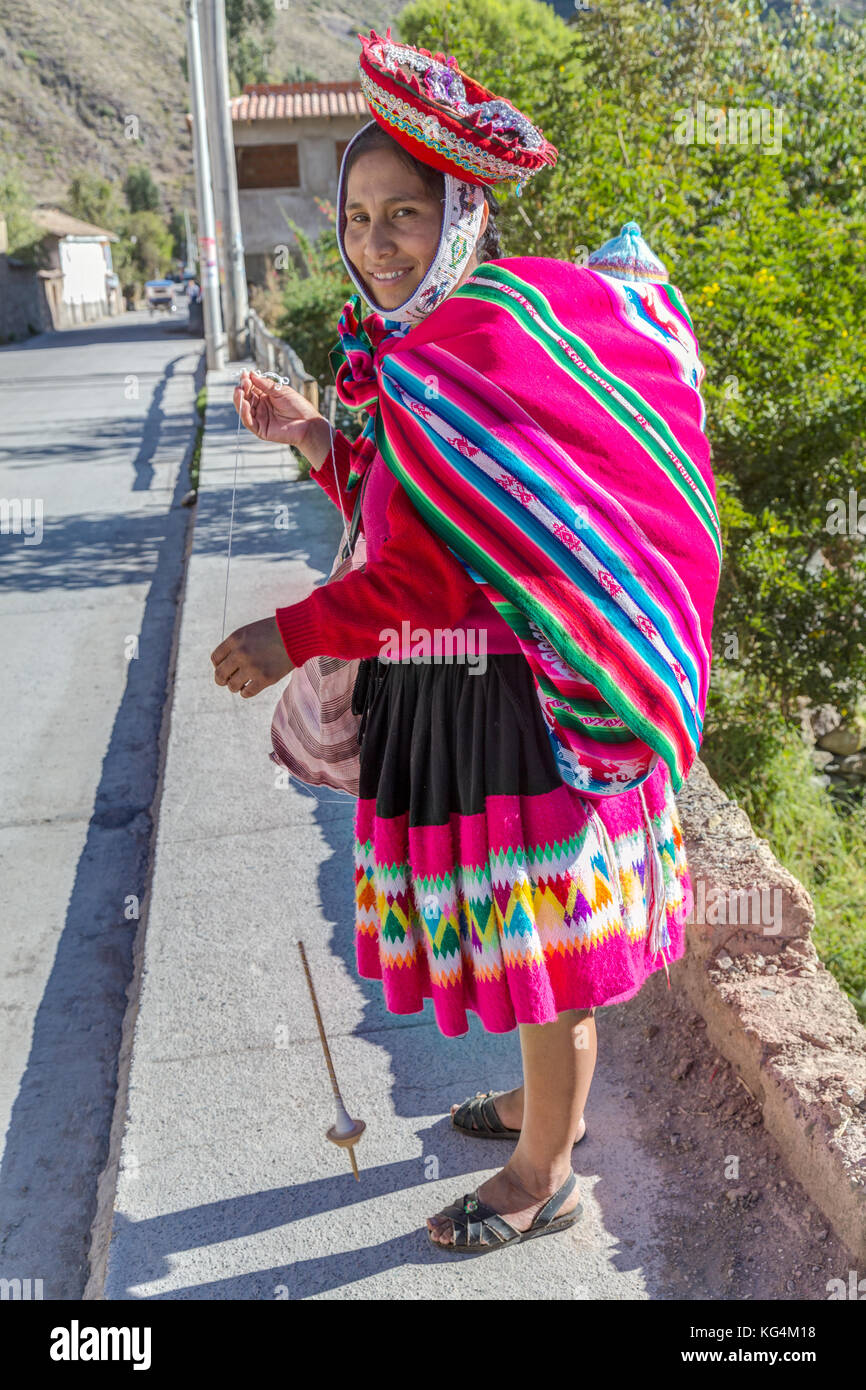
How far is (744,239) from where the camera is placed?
461cm

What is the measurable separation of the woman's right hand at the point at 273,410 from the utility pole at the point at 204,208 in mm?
16289

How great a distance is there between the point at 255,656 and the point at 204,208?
62.3 feet

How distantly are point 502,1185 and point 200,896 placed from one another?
1.41 m

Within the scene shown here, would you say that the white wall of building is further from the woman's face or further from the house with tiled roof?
the woman's face

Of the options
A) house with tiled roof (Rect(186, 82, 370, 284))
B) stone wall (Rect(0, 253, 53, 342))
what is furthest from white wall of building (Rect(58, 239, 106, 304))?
house with tiled roof (Rect(186, 82, 370, 284))

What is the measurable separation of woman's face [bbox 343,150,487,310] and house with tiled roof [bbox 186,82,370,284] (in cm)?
3341

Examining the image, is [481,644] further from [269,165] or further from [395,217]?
[269,165]

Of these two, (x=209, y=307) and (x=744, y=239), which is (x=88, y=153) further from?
(x=744, y=239)

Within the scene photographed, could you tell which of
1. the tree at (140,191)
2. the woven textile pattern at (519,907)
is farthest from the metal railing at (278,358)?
the tree at (140,191)

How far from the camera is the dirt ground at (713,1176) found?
1983 mm

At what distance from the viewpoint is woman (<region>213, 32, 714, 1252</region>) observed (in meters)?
1.57

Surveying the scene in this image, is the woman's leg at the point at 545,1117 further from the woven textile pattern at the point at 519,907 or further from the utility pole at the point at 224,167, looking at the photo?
the utility pole at the point at 224,167

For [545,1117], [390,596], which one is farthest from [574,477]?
[545,1117]
